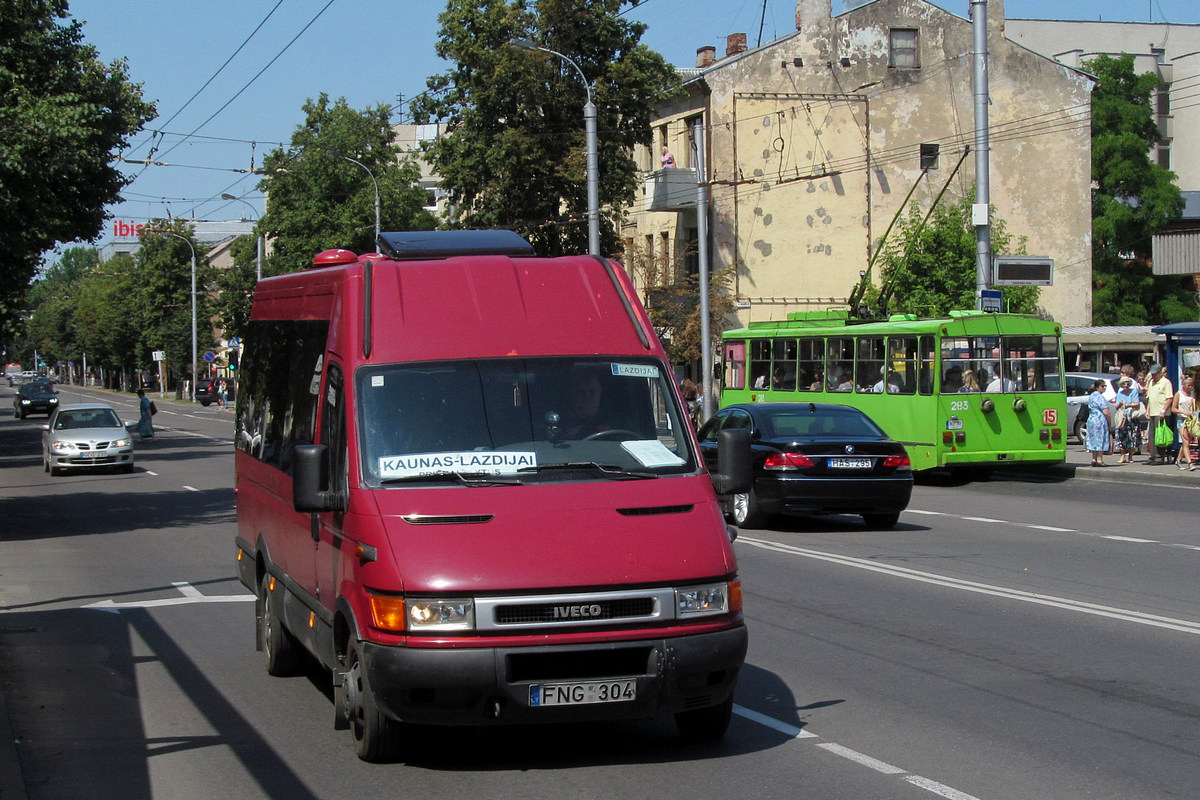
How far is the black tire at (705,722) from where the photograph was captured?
22.1 ft

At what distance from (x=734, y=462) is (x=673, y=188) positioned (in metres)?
41.3

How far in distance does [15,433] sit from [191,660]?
49991mm

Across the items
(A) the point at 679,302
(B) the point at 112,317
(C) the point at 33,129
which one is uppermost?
(B) the point at 112,317

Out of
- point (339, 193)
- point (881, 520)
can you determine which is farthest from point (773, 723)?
point (339, 193)

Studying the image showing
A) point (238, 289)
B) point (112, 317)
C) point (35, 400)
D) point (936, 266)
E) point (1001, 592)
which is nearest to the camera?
point (1001, 592)

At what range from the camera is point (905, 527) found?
17781 mm

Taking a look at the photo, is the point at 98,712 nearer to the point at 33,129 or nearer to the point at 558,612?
the point at 558,612

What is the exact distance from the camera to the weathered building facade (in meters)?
48.3

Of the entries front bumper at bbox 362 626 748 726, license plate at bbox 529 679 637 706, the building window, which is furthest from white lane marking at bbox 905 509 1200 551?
the building window

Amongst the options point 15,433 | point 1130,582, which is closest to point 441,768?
point 1130,582

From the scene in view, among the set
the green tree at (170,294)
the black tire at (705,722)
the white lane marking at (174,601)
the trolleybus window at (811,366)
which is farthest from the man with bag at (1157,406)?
the green tree at (170,294)

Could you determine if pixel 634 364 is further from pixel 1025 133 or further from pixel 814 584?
pixel 1025 133

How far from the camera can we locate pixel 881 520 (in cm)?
1764

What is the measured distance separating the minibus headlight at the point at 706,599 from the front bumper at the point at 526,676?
10cm
